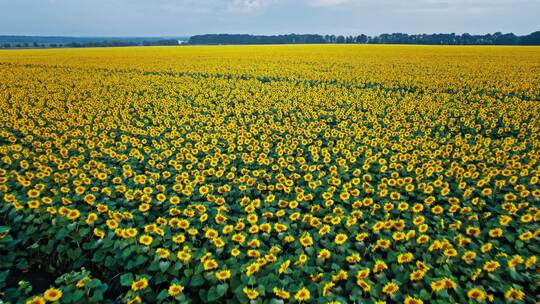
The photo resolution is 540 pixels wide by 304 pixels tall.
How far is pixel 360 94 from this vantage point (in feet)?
50.6

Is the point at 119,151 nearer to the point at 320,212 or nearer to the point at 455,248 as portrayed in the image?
the point at 320,212

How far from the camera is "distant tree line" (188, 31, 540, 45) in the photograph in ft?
242

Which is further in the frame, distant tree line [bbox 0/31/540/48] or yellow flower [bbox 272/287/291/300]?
distant tree line [bbox 0/31/540/48]

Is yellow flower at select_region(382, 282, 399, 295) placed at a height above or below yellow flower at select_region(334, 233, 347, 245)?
below

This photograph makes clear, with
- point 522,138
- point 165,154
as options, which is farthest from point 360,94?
point 165,154

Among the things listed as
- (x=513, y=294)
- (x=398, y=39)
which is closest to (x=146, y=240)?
(x=513, y=294)

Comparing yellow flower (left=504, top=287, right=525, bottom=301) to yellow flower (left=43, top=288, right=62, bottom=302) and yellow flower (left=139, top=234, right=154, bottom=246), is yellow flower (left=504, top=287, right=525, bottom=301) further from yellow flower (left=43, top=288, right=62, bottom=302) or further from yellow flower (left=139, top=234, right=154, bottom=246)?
yellow flower (left=43, top=288, right=62, bottom=302)

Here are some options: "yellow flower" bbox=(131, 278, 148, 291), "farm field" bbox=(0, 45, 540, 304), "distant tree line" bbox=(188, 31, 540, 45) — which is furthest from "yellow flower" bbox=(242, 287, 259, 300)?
"distant tree line" bbox=(188, 31, 540, 45)

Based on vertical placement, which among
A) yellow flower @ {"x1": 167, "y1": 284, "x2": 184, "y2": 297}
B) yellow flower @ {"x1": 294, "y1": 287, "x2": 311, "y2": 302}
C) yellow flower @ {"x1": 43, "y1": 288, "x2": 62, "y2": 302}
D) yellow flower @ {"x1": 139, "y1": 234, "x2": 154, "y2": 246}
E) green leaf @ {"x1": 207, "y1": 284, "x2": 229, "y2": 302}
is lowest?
green leaf @ {"x1": 207, "y1": 284, "x2": 229, "y2": 302}

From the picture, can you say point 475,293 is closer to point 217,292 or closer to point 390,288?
point 390,288

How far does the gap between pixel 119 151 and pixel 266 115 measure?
5.21m

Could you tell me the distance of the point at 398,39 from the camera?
91625 millimetres

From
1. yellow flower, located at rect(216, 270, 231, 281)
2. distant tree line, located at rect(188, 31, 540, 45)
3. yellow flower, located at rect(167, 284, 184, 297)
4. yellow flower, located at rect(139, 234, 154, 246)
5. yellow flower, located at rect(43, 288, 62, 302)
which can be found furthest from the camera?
distant tree line, located at rect(188, 31, 540, 45)

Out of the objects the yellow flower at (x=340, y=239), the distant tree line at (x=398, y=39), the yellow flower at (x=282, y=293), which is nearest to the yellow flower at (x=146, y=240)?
the yellow flower at (x=282, y=293)
